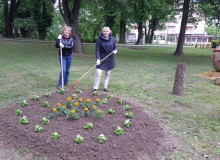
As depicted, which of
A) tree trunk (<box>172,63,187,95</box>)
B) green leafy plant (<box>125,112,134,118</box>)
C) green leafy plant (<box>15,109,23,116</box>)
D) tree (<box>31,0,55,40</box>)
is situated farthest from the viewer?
tree (<box>31,0,55,40</box>)

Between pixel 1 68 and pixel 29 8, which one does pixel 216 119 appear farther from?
pixel 29 8

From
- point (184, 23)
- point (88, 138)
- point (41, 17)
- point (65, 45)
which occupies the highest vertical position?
point (41, 17)

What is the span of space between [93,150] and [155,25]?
42.6m

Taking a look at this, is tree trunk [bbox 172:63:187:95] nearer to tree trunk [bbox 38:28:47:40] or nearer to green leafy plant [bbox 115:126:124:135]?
green leafy plant [bbox 115:126:124:135]

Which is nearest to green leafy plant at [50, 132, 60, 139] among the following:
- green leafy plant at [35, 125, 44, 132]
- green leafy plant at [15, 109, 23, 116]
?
green leafy plant at [35, 125, 44, 132]

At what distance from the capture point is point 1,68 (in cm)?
1114

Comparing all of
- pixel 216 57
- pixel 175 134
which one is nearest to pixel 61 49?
pixel 175 134

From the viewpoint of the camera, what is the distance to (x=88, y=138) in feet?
14.0

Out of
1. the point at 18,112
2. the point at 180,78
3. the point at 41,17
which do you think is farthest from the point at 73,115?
the point at 41,17

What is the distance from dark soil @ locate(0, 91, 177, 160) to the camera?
156 inches

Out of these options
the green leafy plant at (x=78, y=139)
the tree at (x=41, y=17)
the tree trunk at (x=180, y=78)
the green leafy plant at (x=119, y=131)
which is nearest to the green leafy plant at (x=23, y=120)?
the green leafy plant at (x=78, y=139)

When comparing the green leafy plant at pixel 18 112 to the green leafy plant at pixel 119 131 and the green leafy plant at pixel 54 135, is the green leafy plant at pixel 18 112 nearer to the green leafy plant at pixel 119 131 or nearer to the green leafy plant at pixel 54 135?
the green leafy plant at pixel 54 135

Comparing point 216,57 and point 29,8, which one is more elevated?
point 29,8

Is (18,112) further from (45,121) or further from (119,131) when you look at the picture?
(119,131)
